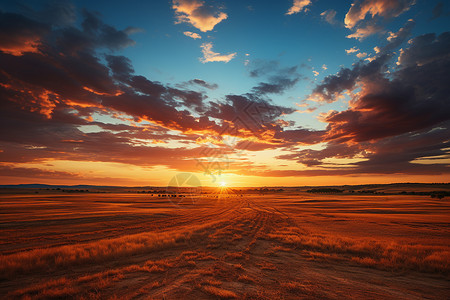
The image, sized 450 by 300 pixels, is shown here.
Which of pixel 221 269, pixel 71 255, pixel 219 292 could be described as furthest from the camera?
pixel 71 255

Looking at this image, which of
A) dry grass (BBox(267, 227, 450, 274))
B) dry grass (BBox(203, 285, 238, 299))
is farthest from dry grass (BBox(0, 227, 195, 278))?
dry grass (BBox(267, 227, 450, 274))

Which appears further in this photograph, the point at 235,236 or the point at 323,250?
the point at 235,236

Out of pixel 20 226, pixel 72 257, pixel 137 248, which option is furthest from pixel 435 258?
pixel 20 226

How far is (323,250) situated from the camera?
13281mm

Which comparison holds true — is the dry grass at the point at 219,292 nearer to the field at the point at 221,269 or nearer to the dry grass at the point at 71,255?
the field at the point at 221,269

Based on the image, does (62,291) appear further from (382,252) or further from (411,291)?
(382,252)

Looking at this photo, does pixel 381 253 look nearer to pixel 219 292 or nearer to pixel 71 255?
pixel 219 292

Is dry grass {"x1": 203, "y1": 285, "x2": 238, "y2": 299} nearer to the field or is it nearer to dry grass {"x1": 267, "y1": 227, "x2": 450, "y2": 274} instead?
the field

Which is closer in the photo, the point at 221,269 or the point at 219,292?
the point at 219,292

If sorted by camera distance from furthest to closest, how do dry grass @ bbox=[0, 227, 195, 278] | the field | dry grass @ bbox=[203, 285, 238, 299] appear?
dry grass @ bbox=[0, 227, 195, 278] < the field < dry grass @ bbox=[203, 285, 238, 299]

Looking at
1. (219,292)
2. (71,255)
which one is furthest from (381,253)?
(71,255)

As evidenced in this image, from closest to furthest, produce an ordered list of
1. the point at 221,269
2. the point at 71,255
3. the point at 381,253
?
the point at 221,269 → the point at 71,255 → the point at 381,253

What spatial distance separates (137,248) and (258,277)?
790 cm

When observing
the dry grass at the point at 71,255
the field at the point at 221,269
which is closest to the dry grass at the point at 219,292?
the field at the point at 221,269
